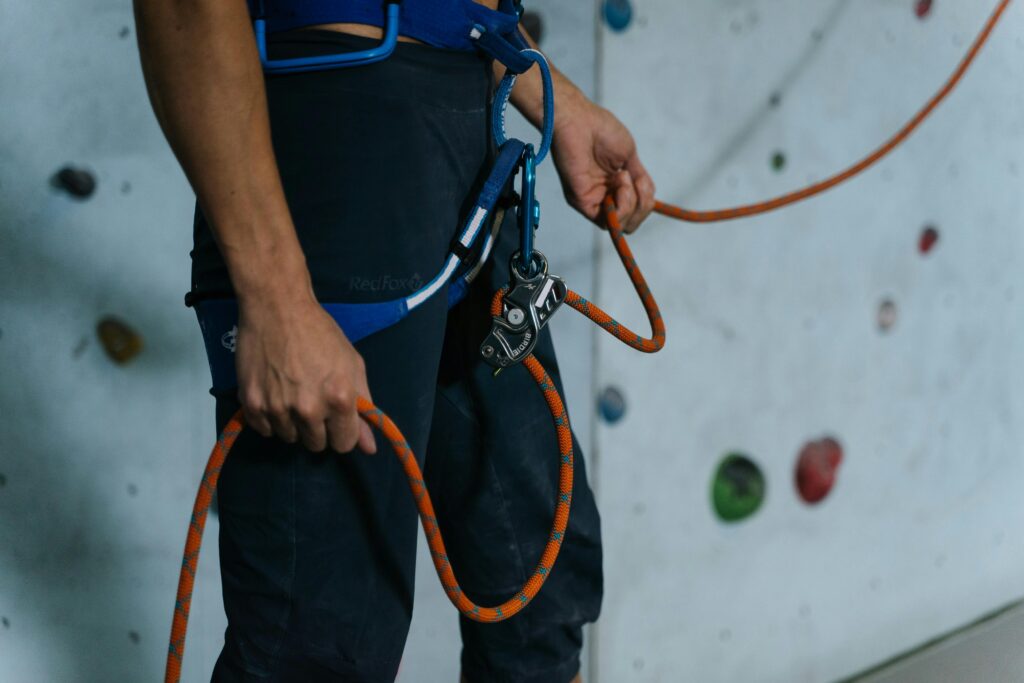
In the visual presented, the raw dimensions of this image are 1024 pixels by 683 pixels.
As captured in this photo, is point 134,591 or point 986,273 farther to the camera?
point 986,273

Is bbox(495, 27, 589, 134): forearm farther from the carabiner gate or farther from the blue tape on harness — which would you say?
the blue tape on harness

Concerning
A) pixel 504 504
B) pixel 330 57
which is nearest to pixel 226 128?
pixel 330 57

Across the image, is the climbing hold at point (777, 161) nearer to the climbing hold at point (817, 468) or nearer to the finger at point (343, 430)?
the climbing hold at point (817, 468)

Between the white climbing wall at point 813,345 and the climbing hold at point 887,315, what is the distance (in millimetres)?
17

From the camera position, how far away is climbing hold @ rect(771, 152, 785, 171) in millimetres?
1568

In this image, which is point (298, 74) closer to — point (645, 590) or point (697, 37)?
point (697, 37)

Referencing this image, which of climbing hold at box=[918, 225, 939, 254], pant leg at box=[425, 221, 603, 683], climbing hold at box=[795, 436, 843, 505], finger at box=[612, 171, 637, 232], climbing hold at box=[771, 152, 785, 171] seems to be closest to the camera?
pant leg at box=[425, 221, 603, 683]

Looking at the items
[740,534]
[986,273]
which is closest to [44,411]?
[740,534]

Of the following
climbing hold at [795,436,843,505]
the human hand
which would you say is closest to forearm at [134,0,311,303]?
the human hand

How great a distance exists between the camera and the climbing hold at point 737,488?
1610 mm

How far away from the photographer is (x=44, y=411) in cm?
103

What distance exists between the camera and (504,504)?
87cm

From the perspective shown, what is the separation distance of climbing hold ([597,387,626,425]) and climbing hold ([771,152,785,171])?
42cm

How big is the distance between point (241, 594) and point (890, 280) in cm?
142
